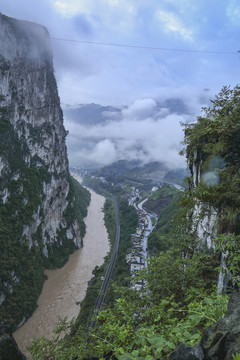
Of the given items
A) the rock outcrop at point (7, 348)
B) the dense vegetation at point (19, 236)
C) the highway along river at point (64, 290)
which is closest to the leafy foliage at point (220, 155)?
the rock outcrop at point (7, 348)

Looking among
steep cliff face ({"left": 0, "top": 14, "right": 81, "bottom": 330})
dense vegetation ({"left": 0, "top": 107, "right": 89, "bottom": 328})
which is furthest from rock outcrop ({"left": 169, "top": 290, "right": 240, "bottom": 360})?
steep cliff face ({"left": 0, "top": 14, "right": 81, "bottom": 330})

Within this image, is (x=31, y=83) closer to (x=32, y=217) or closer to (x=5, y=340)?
(x=32, y=217)

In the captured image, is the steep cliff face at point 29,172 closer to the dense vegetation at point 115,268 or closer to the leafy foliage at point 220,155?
the dense vegetation at point 115,268

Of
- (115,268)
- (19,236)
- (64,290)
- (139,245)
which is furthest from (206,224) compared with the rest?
(139,245)

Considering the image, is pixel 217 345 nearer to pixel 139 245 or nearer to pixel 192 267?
pixel 192 267

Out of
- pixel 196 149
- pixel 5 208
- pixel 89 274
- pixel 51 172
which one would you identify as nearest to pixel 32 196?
pixel 5 208

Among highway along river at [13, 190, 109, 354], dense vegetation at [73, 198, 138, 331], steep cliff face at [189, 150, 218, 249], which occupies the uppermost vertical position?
steep cliff face at [189, 150, 218, 249]

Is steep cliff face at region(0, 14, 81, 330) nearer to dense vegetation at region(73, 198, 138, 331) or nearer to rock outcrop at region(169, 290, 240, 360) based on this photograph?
dense vegetation at region(73, 198, 138, 331)
